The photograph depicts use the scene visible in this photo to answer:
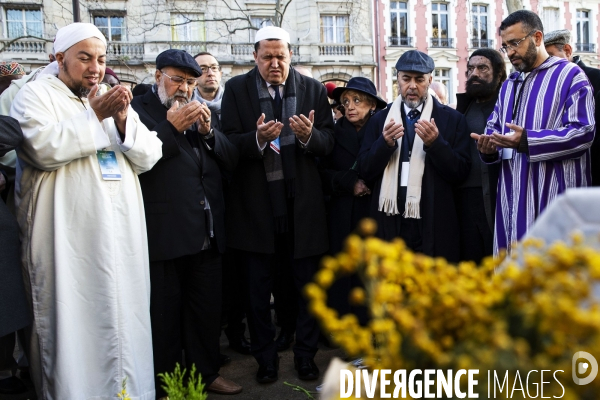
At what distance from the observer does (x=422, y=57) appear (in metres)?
4.71

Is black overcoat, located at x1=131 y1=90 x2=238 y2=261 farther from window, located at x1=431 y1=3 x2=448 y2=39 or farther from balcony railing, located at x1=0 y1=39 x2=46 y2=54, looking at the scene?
window, located at x1=431 y1=3 x2=448 y2=39

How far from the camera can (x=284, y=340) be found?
17.4 feet

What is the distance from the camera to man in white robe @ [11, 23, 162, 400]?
344 cm

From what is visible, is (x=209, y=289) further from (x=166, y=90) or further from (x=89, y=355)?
(x=166, y=90)

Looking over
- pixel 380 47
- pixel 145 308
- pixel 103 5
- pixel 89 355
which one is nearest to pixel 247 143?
pixel 145 308

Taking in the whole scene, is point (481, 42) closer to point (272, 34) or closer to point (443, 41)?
point (443, 41)

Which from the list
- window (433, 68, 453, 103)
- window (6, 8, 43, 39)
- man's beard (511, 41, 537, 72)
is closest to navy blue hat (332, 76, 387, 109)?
man's beard (511, 41, 537, 72)

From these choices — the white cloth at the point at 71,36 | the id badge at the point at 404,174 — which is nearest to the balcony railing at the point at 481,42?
the id badge at the point at 404,174

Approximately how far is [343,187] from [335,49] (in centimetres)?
2690

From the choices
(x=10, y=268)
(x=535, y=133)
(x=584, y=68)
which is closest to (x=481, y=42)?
(x=584, y=68)

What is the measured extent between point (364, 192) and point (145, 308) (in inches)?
75.7

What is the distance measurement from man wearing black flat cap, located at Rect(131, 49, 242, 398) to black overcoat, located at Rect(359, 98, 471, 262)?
1059mm

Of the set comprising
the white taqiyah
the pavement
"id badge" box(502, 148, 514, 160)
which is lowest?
the pavement

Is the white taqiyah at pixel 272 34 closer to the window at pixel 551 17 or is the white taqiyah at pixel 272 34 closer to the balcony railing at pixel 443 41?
the balcony railing at pixel 443 41
